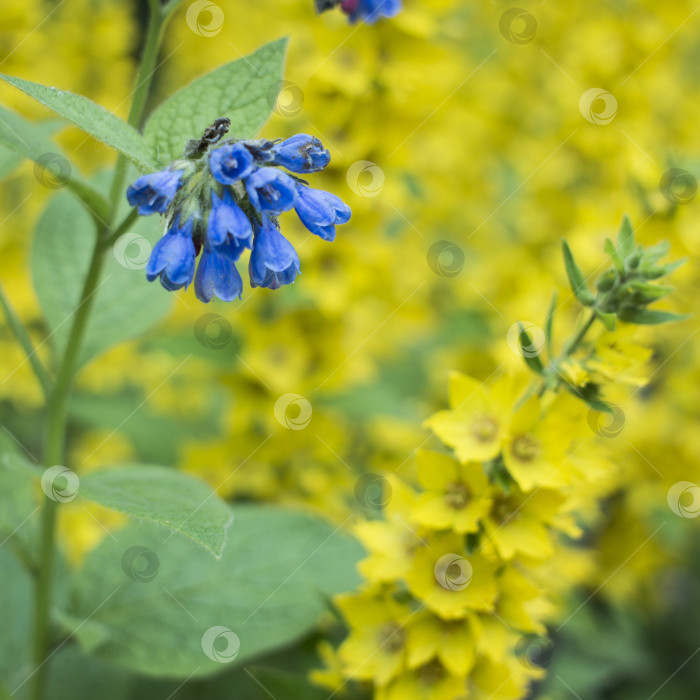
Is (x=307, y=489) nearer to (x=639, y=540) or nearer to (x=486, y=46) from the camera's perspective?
(x=639, y=540)

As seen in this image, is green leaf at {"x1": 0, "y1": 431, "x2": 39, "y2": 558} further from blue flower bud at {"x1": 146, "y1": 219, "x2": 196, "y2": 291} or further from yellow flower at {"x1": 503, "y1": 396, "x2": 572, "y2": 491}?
yellow flower at {"x1": 503, "y1": 396, "x2": 572, "y2": 491}

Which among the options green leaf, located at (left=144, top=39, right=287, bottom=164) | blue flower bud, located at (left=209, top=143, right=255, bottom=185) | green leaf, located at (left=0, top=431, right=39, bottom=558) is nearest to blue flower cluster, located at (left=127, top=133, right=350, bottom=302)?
blue flower bud, located at (left=209, top=143, right=255, bottom=185)

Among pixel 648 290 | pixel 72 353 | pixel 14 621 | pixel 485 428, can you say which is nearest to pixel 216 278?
pixel 72 353

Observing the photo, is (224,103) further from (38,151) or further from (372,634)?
(372,634)

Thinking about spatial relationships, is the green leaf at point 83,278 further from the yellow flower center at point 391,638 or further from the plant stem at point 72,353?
the yellow flower center at point 391,638

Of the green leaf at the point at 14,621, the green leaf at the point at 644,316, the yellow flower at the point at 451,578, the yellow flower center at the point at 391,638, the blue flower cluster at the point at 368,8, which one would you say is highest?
the blue flower cluster at the point at 368,8

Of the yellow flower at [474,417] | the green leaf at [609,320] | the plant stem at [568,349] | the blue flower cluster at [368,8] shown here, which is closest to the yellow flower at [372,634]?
the yellow flower at [474,417]

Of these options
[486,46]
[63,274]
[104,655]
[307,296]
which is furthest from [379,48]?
[486,46]
